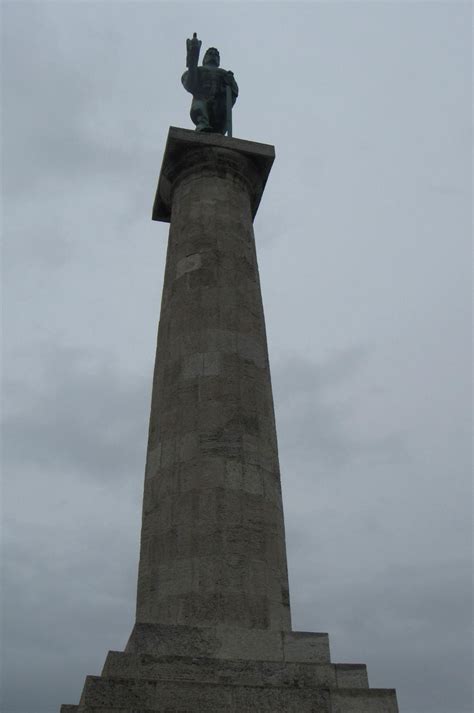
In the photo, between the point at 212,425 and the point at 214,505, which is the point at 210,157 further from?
the point at 214,505

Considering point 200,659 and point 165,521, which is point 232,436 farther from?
point 200,659

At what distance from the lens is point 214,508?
12.1 m

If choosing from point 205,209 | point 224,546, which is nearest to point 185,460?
point 224,546

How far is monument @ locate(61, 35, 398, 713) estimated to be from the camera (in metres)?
9.77

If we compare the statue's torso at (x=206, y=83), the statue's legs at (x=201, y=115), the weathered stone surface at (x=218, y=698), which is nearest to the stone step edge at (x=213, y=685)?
the weathered stone surface at (x=218, y=698)

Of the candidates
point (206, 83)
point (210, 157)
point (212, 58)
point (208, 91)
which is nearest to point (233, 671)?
point (210, 157)

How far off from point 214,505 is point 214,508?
0.20 ft

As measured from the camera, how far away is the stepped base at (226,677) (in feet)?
30.7

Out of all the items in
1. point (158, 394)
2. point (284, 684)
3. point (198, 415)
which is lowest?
point (284, 684)

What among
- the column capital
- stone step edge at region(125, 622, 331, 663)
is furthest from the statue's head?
stone step edge at region(125, 622, 331, 663)

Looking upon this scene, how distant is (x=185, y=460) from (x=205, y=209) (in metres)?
6.77

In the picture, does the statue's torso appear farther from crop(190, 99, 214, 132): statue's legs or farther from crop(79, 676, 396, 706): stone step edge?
crop(79, 676, 396, 706): stone step edge

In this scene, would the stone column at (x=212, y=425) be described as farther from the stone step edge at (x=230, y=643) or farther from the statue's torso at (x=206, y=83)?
the statue's torso at (x=206, y=83)

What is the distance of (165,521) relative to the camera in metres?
12.5
